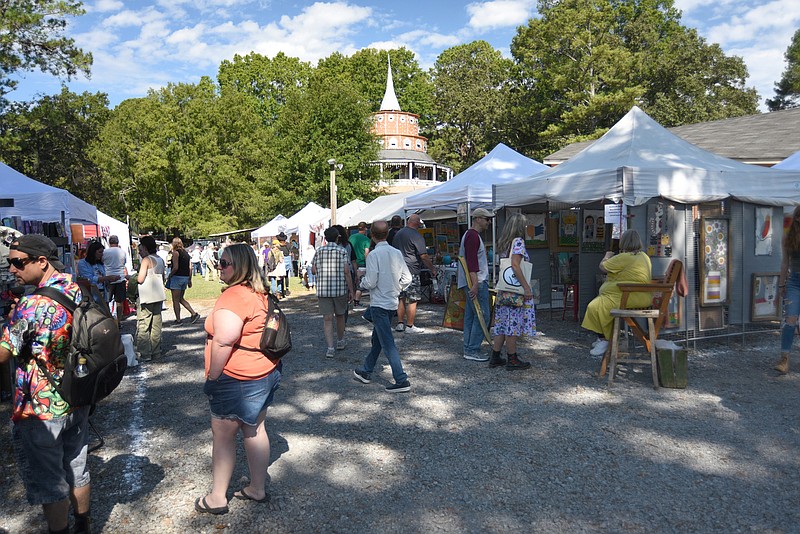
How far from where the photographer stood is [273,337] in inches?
122

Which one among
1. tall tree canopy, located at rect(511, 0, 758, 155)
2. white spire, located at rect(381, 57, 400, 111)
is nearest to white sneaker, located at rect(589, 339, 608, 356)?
tall tree canopy, located at rect(511, 0, 758, 155)

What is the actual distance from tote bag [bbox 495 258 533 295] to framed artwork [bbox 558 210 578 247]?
15.1 feet

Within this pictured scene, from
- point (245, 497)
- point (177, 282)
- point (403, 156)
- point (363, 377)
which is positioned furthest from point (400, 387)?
point (403, 156)

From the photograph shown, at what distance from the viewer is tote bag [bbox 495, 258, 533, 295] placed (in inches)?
243

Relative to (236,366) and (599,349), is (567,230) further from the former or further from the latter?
(236,366)

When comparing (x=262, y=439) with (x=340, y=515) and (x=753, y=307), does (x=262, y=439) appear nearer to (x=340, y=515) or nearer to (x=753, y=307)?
(x=340, y=515)

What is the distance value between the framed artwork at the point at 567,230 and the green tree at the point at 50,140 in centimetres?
1810

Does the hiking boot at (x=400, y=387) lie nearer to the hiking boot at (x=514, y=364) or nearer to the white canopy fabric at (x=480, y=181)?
the hiking boot at (x=514, y=364)

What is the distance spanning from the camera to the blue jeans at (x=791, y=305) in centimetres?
600

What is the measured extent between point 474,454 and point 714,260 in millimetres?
5124

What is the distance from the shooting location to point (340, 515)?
3.30 m

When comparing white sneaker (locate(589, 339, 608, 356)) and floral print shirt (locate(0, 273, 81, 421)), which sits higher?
floral print shirt (locate(0, 273, 81, 421))

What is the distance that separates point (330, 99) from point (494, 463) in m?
38.8

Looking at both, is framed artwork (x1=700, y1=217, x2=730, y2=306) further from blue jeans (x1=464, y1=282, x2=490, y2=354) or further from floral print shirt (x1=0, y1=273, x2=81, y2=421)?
floral print shirt (x1=0, y1=273, x2=81, y2=421)
